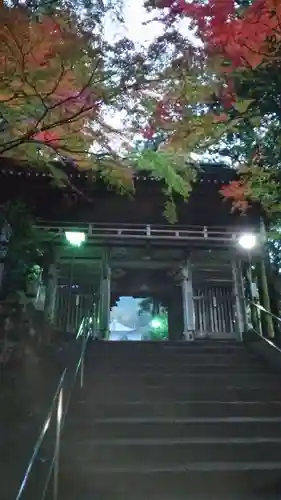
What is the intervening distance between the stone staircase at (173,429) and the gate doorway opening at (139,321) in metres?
2.05

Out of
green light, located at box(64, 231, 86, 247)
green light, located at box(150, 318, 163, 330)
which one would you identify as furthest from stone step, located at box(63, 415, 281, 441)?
green light, located at box(150, 318, 163, 330)

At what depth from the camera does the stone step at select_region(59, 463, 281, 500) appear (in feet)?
12.8

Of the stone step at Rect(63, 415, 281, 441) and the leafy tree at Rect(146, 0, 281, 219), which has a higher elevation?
the leafy tree at Rect(146, 0, 281, 219)

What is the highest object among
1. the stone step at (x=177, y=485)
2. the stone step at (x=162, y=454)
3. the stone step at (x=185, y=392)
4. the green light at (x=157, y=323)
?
the green light at (x=157, y=323)

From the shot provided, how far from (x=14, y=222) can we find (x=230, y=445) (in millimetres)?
6566

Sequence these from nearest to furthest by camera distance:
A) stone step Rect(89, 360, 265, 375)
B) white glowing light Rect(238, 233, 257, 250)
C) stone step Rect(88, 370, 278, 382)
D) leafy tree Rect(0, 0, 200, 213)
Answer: leafy tree Rect(0, 0, 200, 213) < stone step Rect(88, 370, 278, 382) < stone step Rect(89, 360, 265, 375) < white glowing light Rect(238, 233, 257, 250)

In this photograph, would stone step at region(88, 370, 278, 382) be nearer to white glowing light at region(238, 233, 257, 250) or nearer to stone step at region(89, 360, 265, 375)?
stone step at region(89, 360, 265, 375)

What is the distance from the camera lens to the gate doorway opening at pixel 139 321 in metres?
15.4

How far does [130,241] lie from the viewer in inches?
428

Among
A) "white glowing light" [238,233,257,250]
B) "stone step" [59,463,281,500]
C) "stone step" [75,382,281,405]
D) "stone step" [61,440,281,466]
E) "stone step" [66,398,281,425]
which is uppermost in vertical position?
"white glowing light" [238,233,257,250]

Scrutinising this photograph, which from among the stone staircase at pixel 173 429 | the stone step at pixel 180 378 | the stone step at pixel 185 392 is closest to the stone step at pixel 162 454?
the stone staircase at pixel 173 429

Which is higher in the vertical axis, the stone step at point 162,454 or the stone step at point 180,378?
the stone step at point 180,378

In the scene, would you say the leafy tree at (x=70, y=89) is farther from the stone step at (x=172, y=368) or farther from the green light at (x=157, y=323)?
the green light at (x=157, y=323)

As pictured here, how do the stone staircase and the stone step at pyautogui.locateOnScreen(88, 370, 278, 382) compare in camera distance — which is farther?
the stone step at pyautogui.locateOnScreen(88, 370, 278, 382)
